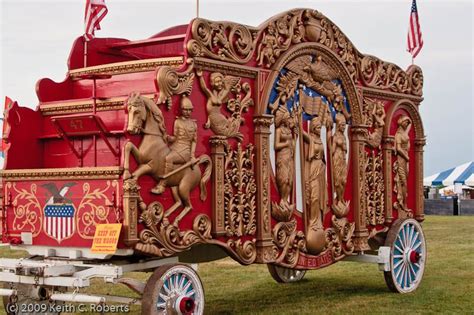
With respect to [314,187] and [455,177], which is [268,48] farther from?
[455,177]

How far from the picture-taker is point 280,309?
410 inches

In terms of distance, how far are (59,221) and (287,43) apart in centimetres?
354

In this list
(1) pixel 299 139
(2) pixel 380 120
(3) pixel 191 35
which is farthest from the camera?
(2) pixel 380 120

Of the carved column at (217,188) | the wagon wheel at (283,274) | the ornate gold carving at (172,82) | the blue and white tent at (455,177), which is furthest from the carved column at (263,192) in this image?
the blue and white tent at (455,177)

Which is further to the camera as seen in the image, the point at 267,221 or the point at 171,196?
the point at 267,221

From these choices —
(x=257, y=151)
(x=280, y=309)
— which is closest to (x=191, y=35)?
(x=257, y=151)

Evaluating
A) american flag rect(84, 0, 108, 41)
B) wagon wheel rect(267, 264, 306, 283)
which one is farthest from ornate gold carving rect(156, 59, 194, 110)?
wagon wheel rect(267, 264, 306, 283)

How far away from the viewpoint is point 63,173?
8266 mm

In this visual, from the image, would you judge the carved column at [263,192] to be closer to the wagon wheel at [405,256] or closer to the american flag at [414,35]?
the wagon wheel at [405,256]

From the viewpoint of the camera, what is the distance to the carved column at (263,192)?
9453mm

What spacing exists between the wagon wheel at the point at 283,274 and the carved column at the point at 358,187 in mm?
1604

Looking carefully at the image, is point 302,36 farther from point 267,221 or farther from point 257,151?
point 267,221

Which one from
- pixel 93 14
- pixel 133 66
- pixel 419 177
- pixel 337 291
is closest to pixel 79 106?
pixel 133 66

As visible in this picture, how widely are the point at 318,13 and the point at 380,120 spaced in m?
2.09
